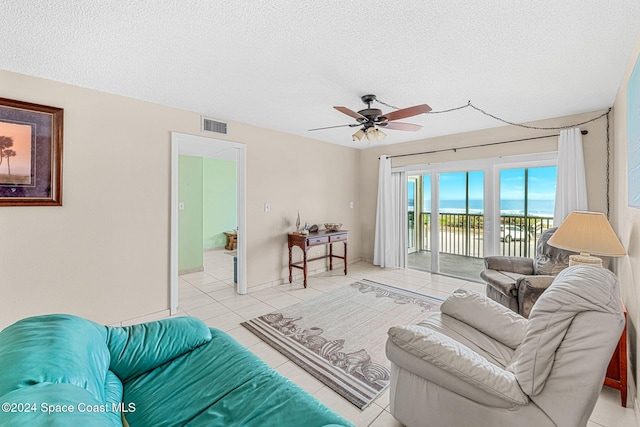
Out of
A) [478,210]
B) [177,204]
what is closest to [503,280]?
[478,210]

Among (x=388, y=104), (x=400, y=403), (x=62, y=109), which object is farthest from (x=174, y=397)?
(x=388, y=104)

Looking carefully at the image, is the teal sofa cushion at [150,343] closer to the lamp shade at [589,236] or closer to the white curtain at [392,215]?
the lamp shade at [589,236]

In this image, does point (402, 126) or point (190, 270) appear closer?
point (402, 126)

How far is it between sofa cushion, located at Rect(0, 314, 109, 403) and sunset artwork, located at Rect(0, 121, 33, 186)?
1.83 m

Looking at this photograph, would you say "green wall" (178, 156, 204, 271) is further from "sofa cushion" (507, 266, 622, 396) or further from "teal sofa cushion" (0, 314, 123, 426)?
"sofa cushion" (507, 266, 622, 396)

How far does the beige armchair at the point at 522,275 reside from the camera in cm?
256

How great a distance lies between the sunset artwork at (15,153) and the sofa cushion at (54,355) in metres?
1.83

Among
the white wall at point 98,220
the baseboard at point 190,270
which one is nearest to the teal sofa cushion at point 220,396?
the white wall at point 98,220

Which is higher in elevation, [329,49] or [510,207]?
[329,49]

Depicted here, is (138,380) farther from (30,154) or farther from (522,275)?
(522,275)

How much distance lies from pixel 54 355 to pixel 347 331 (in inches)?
91.8

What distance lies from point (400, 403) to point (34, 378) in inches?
65.0

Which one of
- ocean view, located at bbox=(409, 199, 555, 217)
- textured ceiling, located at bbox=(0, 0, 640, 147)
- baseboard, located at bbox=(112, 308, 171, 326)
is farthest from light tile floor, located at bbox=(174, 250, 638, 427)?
textured ceiling, located at bbox=(0, 0, 640, 147)

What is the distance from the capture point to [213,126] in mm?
3633
